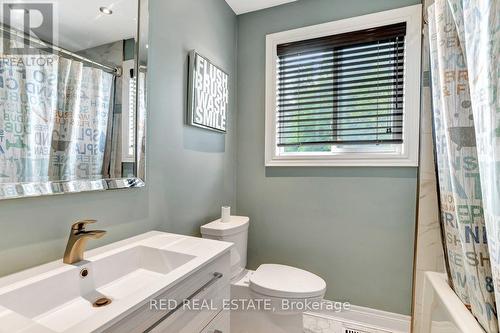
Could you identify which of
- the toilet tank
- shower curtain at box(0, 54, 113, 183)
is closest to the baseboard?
the toilet tank

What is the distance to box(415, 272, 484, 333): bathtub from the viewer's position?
2.59 feet

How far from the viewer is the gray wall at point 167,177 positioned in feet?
2.82

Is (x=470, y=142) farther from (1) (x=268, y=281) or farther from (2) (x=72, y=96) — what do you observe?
(2) (x=72, y=96)

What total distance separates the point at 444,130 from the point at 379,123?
0.87m

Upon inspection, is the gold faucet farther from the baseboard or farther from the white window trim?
the baseboard

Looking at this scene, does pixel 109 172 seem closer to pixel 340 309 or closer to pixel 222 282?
pixel 222 282

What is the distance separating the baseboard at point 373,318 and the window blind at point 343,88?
1.19 meters

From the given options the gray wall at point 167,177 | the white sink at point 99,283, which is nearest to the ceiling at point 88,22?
the gray wall at point 167,177

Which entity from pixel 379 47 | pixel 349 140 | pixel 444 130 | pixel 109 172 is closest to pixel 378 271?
pixel 349 140

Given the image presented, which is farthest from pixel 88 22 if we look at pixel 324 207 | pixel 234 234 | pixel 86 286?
pixel 324 207

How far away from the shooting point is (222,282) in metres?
1.09

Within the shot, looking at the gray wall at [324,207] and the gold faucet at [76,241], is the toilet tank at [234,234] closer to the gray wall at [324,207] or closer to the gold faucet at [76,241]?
the gray wall at [324,207]

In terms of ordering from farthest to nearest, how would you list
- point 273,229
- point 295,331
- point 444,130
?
1. point 273,229
2. point 295,331
3. point 444,130

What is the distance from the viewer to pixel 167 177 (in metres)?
1.43
